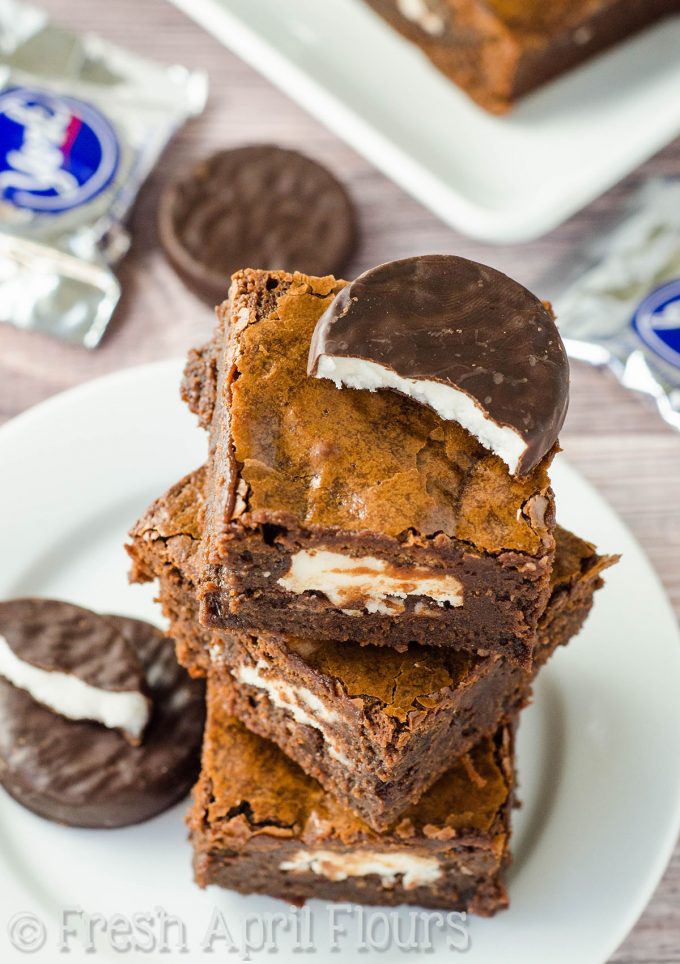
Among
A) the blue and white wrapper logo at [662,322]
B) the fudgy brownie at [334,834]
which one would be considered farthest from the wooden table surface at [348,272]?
the fudgy brownie at [334,834]

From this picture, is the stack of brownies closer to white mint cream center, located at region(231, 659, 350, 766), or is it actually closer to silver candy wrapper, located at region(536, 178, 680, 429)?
white mint cream center, located at region(231, 659, 350, 766)

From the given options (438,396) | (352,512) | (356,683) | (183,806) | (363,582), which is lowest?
(183,806)

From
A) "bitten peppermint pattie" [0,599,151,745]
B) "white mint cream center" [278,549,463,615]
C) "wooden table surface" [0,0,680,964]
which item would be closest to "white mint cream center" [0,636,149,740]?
"bitten peppermint pattie" [0,599,151,745]

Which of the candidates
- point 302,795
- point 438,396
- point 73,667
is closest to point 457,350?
point 438,396

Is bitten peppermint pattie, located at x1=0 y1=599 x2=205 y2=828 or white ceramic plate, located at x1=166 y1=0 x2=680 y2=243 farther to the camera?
white ceramic plate, located at x1=166 y1=0 x2=680 y2=243

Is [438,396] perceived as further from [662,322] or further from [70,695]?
[662,322]

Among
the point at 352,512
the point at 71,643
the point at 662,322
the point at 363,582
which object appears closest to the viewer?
the point at 352,512

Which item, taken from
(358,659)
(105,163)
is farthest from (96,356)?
(358,659)
